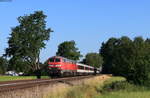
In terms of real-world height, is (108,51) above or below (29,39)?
above

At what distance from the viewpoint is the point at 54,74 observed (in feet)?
188

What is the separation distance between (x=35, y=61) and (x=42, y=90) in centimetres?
7833

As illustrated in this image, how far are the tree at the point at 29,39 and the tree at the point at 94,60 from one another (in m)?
72.2

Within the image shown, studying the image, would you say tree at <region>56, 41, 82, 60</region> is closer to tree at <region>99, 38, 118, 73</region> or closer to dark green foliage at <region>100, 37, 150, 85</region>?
tree at <region>99, 38, 118, 73</region>

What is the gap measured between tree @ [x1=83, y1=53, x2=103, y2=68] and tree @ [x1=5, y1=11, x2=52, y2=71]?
72203mm

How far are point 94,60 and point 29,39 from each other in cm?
7653

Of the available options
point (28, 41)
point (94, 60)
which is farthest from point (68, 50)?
point (28, 41)

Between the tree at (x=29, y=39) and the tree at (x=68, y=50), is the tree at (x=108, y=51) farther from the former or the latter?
the tree at (x=29, y=39)

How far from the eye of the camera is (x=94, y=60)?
590ft

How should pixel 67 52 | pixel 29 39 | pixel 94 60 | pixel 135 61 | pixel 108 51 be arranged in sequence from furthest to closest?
pixel 108 51 < pixel 94 60 < pixel 67 52 < pixel 29 39 < pixel 135 61

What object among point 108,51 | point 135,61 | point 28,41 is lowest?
point 135,61

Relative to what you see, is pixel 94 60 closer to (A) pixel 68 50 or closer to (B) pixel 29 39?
(A) pixel 68 50

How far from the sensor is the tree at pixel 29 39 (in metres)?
105

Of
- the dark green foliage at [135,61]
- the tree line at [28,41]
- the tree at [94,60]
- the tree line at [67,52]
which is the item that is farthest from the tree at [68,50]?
the dark green foliage at [135,61]
